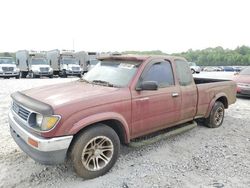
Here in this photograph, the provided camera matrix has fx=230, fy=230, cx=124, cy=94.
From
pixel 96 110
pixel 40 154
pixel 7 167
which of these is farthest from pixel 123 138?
pixel 7 167

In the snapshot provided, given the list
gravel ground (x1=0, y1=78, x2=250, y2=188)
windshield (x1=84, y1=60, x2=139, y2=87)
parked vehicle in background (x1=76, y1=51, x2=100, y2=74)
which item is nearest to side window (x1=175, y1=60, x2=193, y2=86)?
windshield (x1=84, y1=60, x2=139, y2=87)

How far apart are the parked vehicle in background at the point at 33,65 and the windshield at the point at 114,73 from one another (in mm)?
18675

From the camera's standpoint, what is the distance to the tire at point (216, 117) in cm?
567

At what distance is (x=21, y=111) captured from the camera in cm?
340

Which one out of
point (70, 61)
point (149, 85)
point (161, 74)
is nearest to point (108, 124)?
point (149, 85)

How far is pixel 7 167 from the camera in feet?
11.7

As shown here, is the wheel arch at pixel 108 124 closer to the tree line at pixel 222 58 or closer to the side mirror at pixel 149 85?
the side mirror at pixel 149 85

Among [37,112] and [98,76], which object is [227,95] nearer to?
[98,76]

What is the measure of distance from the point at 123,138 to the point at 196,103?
2.12 m

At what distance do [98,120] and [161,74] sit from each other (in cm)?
169

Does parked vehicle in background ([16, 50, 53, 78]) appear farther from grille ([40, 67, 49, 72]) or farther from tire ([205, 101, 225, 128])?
tire ([205, 101, 225, 128])

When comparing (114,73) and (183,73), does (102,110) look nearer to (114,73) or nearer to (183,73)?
(114,73)

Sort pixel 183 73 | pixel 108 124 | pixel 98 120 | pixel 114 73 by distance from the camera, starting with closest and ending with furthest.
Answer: pixel 98 120, pixel 108 124, pixel 114 73, pixel 183 73

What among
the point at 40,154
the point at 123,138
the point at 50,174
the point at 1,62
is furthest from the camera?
the point at 1,62
